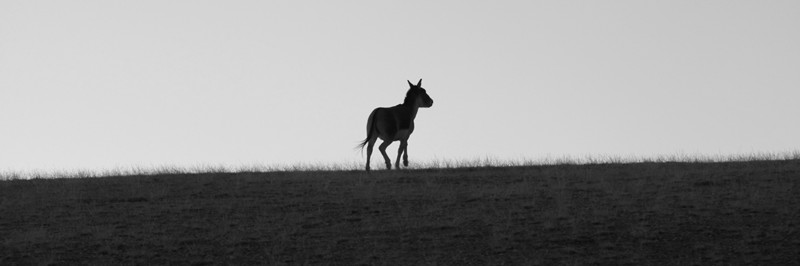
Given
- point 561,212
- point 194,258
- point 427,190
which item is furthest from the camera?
point 427,190

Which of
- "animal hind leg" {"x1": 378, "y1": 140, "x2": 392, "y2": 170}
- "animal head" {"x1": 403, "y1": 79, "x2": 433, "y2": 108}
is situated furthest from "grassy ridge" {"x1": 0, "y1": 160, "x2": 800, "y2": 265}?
"animal head" {"x1": 403, "y1": 79, "x2": 433, "y2": 108}

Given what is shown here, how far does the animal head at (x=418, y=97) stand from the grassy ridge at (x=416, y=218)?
3.89 meters

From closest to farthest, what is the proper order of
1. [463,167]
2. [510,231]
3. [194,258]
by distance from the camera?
[194,258], [510,231], [463,167]

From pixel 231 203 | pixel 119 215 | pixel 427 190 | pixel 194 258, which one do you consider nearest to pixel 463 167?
pixel 427 190

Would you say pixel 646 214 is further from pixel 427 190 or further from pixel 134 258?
pixel 134 258

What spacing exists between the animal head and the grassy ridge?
3.89m

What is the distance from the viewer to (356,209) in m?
19.3

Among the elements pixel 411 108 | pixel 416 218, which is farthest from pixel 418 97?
pixel 416 218

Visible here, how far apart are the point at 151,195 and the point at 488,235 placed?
6.84 meters

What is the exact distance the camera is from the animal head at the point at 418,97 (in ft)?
90.5

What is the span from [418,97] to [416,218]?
968 cm

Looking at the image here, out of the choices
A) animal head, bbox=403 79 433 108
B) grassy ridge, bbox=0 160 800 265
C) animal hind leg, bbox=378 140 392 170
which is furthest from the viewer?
animal head, bbox=403 79 433 108

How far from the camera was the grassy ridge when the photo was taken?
15.8 metres

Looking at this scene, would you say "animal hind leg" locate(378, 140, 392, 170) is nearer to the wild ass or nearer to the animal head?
the wild ass
